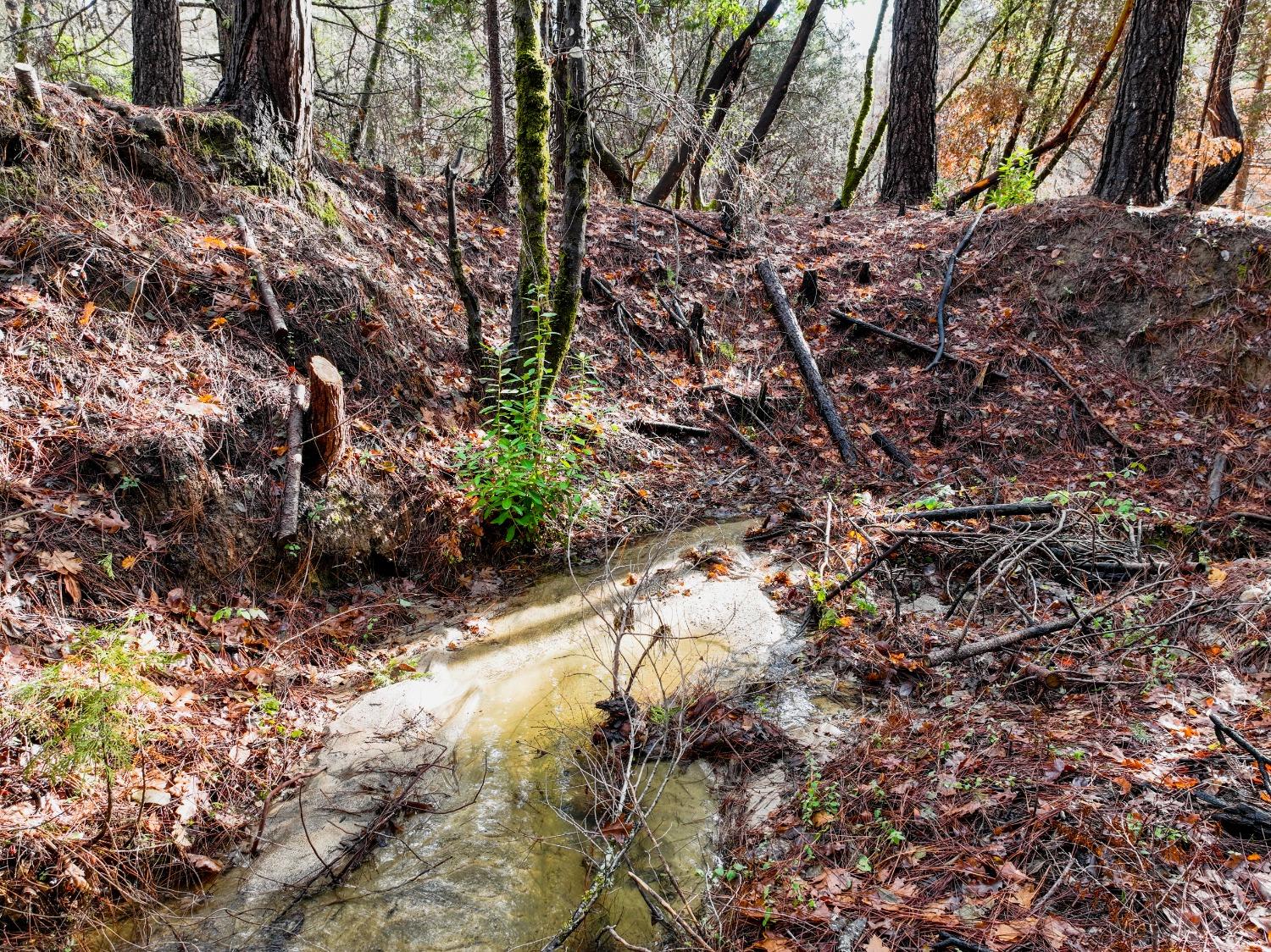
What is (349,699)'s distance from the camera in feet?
13.6

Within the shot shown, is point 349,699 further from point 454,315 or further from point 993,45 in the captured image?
point 993,45

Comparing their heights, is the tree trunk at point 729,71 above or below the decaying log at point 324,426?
above

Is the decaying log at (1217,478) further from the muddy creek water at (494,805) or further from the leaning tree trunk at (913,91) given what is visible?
the leaning tree trunk at (913,91)

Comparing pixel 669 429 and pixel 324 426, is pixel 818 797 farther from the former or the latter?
pixel 669 429

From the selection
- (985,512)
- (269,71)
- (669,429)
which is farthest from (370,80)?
(985,512)

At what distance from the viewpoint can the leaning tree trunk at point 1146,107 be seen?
7.41m

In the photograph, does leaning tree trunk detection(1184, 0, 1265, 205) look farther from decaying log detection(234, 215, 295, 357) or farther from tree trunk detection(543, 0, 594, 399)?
decaying log detection(234, 215, 295, 357)

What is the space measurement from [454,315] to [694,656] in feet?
14.5

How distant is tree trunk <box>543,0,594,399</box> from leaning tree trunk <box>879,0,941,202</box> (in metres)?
7.15

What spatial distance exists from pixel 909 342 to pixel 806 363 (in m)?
1.30

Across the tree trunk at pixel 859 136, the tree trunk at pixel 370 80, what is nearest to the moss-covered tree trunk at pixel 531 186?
the tree trunk at pixel 370 80

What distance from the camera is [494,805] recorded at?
11.5ft

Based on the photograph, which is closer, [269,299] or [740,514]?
[269,299]

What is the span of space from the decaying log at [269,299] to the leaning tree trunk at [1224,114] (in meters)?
9.30
